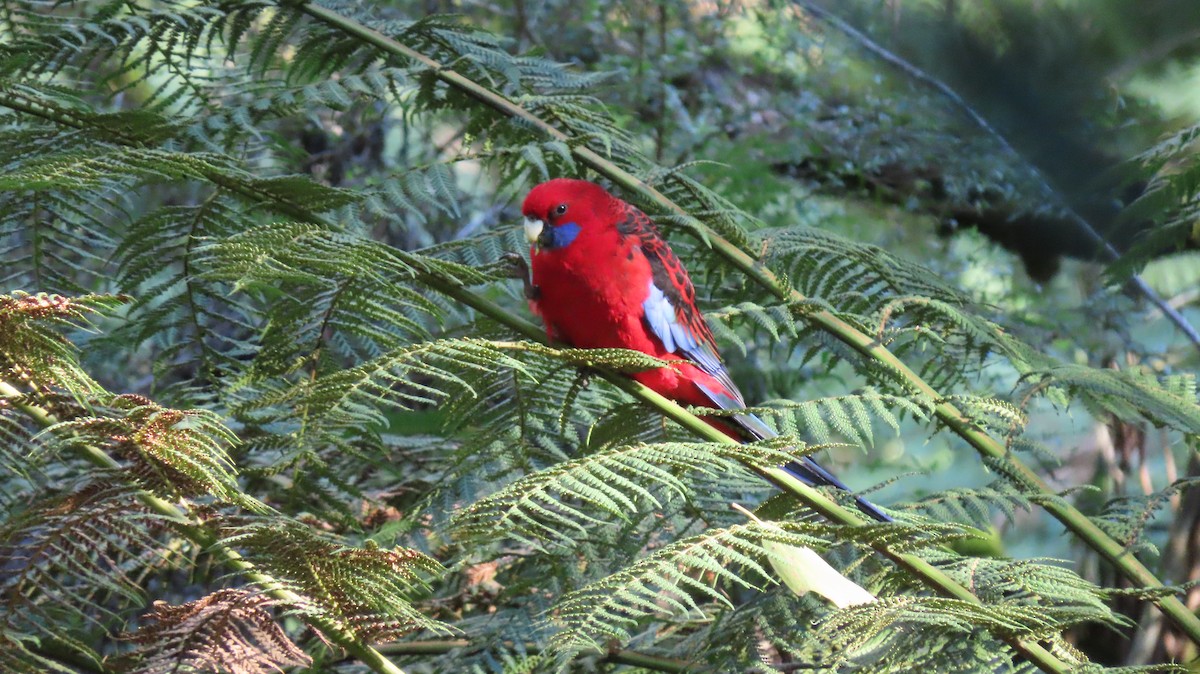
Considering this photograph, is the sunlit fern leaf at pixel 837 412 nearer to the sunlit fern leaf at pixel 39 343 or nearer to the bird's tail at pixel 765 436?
the bird's tail at pixel 765 436

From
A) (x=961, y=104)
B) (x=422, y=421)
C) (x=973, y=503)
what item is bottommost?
(x=422, y=421)

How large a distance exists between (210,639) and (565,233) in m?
0.87

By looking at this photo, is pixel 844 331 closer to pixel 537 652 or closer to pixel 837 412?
pixel 837 412

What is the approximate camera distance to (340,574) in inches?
38.2

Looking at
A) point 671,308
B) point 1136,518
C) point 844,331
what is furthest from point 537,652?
point 1136,518

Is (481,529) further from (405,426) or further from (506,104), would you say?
(405,426)

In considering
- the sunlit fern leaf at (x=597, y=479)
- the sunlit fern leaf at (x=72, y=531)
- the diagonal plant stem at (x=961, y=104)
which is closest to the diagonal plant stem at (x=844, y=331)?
the diagonal plant stem at (x=961, y=104)

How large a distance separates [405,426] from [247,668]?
4.40 ft

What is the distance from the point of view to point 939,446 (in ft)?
14.2

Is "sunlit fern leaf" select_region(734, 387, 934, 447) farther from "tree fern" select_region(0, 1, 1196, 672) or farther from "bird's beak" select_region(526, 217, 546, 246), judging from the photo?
"bird's beak" select_region(526, 217, 546, 246)

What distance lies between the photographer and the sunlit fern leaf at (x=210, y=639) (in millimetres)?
931

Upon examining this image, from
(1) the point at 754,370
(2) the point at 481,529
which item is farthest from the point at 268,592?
(1) the point at 754,370

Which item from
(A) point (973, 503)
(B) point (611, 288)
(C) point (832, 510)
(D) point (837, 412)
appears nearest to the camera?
(C) point (832, 510)

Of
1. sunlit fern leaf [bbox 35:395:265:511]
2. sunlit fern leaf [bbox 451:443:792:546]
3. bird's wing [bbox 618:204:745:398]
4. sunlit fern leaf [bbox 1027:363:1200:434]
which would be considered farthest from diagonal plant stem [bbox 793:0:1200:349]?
sunlit fern leaf [bbox 35:395:265:511]
